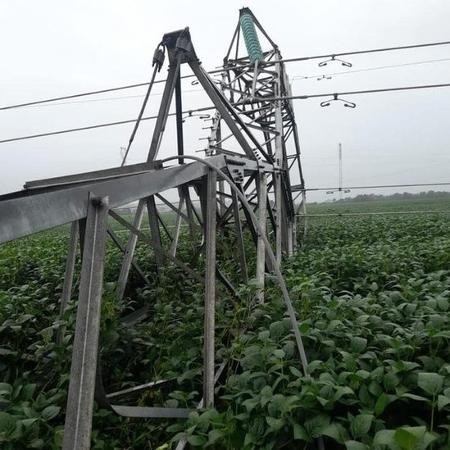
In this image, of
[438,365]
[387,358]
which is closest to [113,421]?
[387,358]

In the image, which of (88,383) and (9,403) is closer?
(88,383)

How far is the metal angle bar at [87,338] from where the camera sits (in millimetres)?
1285

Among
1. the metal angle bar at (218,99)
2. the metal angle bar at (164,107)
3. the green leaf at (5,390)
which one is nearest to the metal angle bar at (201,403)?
the green leaf at (5,390)

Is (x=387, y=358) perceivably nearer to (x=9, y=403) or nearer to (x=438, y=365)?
(x=438, y=365)

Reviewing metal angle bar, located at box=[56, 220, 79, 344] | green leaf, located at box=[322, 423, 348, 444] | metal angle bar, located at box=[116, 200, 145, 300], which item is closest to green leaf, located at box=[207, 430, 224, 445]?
green leaf, located at box=[322, 423, 348, 444]

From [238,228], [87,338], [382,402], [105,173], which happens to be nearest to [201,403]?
[382,402]

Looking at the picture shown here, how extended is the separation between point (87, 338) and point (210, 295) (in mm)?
1189

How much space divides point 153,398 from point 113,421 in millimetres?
280

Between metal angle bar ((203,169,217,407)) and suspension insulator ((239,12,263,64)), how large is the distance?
5785 millimetres

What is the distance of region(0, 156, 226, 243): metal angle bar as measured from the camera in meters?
1.10

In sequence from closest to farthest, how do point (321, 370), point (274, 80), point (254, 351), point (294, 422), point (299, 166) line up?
1. point (294, 422)
2. point (321, 370)
3. point (254, 351)
4. point (274, 80)
5. point (299, 166)

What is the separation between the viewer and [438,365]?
1949mm

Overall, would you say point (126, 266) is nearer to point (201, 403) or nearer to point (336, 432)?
point (201, 403)

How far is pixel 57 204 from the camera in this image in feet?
4.23
